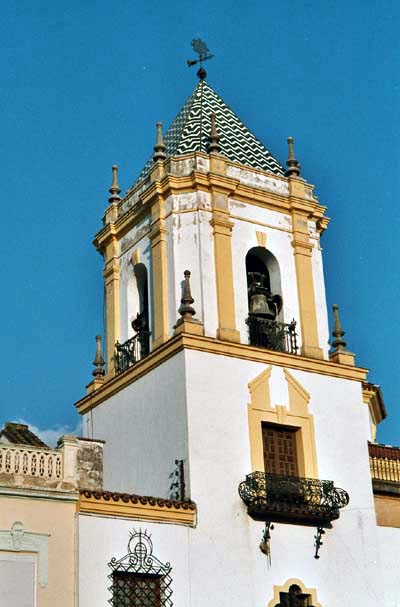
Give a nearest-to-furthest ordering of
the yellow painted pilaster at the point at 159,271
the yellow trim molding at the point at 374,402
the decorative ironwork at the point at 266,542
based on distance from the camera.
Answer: the decorative ironwork at the point at 266,542 → the yellow painted pilaster at the point at 159,271 → the yellow trim molding at the point at 374,402

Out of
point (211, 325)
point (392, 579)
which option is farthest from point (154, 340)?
point (392, 579)

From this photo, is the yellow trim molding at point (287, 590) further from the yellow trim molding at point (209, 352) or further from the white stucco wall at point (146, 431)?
the yellow trim molding at point (209, 352)

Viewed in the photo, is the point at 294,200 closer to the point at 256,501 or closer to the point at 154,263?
the point at 154,263

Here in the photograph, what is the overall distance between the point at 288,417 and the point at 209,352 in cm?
214

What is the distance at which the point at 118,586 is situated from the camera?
18562 mm

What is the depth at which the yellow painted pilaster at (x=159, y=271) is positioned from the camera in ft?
72.8

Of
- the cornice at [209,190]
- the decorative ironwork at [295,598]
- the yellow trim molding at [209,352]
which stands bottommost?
the decorative ironwork at [295,598]

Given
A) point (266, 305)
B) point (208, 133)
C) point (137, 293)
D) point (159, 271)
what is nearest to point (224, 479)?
point (266, 305)

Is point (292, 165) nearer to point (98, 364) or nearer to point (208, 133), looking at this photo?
point (208, 133)

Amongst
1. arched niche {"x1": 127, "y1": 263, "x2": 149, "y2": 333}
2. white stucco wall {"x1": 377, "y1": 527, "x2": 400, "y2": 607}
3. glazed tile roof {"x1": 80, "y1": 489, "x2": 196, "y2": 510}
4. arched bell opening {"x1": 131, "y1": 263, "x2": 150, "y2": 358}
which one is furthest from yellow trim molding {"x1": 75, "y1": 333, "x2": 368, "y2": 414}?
white stucco wall {"x1": 377, "y1": 527, "x2": 400, "y2": 607}

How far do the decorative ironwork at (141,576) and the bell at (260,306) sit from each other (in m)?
5.58

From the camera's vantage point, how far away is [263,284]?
77.5 ft

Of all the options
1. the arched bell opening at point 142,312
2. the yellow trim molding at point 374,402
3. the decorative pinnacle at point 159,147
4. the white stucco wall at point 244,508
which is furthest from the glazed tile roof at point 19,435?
the yellow trim molding at point 374,402

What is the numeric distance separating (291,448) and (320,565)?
2338 mm
